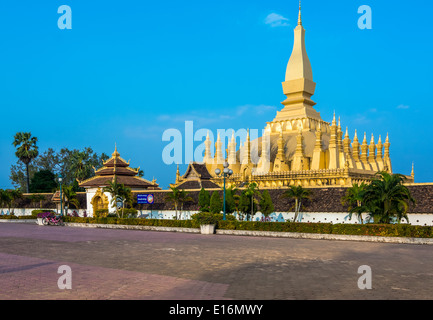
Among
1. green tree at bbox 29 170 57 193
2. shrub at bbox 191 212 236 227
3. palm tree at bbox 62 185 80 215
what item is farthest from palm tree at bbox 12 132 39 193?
shrub at bbox 191 212 236 227

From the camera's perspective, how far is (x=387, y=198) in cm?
2394

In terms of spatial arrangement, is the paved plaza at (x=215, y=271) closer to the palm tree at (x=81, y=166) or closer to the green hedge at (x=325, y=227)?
the green hedge at (x=325, y=227)

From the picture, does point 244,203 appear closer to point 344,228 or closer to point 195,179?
point 344,228

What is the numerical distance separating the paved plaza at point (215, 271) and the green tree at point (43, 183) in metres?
49.0

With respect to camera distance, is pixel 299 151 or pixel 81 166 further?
pixel 81 166

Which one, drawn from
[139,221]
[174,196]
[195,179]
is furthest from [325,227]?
[195,179]

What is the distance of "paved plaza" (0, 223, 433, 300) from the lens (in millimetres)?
9984

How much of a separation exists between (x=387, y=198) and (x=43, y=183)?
56.8 m

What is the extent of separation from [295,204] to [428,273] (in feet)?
61.3

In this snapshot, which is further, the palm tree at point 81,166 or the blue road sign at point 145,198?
the palm tree at point 81,166

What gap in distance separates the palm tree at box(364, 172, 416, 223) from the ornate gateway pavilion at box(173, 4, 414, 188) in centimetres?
1406

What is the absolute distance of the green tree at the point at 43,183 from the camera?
6700 centimetres

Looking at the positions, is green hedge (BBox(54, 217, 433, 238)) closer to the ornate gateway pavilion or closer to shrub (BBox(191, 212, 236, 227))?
shrub (BBox(191, 212, 236, 227))

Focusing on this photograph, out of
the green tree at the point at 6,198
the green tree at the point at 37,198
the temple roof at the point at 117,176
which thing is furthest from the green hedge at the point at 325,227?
the green tree at the point at 6,198
